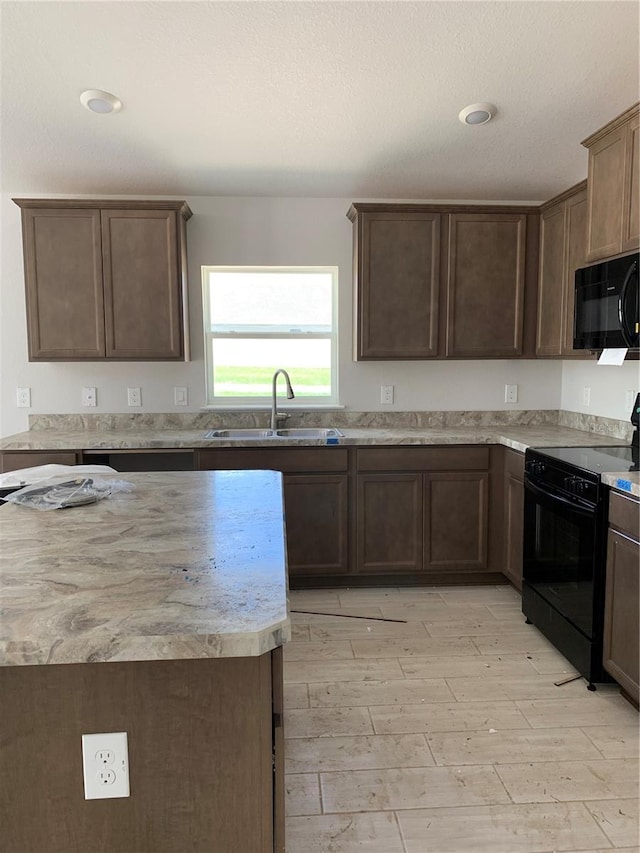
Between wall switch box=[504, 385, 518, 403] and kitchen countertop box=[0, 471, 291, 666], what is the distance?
8.62ft

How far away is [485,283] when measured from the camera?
140 inches

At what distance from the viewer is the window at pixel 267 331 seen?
3.86 meters

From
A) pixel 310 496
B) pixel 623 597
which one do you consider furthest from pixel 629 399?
pixel 310 496

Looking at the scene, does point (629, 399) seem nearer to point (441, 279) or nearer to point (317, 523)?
point (441, 279)

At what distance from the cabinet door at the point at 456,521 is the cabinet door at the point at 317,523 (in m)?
0.52

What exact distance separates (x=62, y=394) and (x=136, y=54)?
232 centimetres

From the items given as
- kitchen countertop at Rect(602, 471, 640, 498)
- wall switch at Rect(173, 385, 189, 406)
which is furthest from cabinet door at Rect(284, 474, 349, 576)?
kitchen countertop at Rect(602, 471, 640, 498)

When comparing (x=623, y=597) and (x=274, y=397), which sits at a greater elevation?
(x=274, y=397)

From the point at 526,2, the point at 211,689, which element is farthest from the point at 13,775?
the point at 526,2

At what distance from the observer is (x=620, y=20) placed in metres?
1.89

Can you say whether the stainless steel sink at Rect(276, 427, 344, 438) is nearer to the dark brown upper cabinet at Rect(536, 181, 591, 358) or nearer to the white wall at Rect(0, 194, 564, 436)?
the white wall at Rect(0, 194, 564, 436)

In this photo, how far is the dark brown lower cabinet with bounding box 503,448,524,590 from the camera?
314 centimetres

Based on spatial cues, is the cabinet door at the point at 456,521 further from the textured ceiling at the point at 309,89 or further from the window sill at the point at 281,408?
the textured ceiling at the point at 309,89

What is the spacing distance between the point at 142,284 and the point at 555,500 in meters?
2.64
